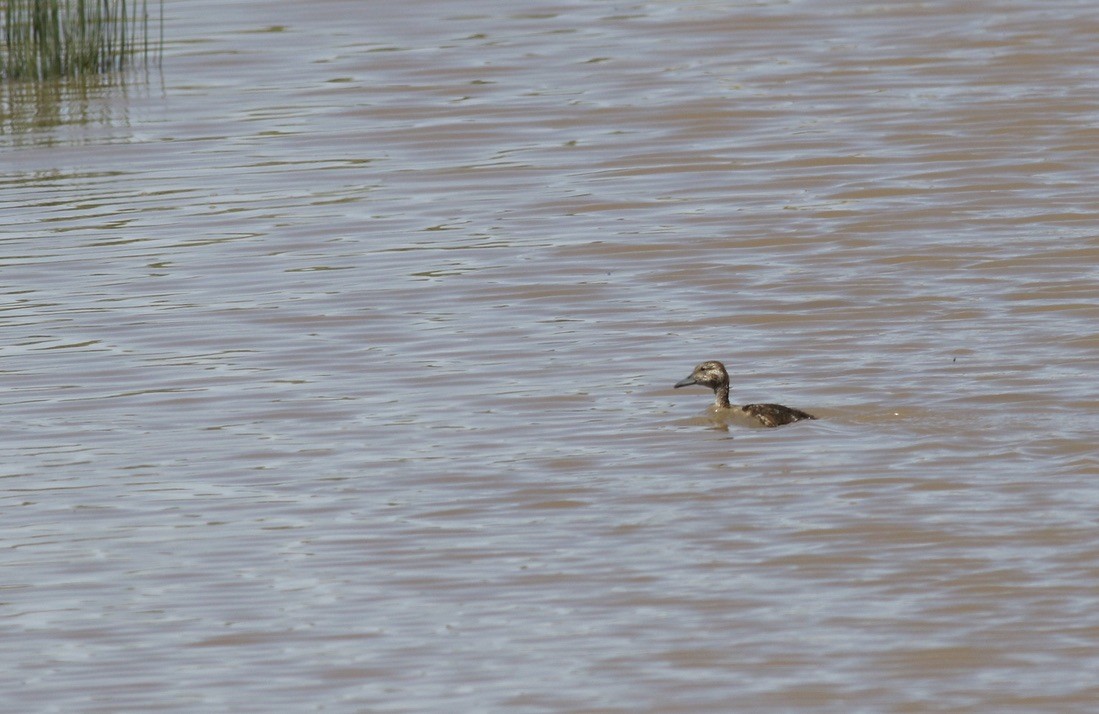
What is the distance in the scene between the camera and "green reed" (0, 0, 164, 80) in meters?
18.5

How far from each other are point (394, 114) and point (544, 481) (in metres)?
8.68

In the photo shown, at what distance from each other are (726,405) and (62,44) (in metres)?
11.5

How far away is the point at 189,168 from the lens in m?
15.4

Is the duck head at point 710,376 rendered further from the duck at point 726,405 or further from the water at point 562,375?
the water at point 562,375

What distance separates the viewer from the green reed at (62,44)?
18.5 meters

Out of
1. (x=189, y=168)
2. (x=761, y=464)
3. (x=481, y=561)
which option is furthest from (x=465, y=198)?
(x=481, y=561)

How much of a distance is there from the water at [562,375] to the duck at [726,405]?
150 mm

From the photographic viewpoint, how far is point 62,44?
19266mm

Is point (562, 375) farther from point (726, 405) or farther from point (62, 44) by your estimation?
point (62, 44)

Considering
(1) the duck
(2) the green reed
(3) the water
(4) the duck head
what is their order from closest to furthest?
(3) the water < (1) the duck < (4) the duck head < (2) the green reed

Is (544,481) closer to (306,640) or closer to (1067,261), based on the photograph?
(306,640)

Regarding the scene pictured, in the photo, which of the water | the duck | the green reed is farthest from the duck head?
the green reed

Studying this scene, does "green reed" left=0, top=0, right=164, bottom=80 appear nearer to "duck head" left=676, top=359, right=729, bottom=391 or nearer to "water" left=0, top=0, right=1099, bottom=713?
"water" left=0, top=0, right=1099, bottom=713

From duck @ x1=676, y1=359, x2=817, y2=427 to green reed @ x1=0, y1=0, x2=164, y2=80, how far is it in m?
10.2
